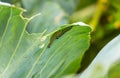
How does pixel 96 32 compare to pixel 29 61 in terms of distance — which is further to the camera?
pixel 96 32

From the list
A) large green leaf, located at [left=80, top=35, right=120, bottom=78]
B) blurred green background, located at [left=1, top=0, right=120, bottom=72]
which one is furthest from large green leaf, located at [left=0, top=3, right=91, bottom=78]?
blurred green background, located at [left=1, top=0, right=120, bottom=72]

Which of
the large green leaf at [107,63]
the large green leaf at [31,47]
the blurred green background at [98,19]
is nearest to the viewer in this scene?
the large green leaf at [107,63]

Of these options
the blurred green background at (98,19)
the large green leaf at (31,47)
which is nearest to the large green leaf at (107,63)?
the large green leaf at (31,47)

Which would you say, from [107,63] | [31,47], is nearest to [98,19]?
[31,47]

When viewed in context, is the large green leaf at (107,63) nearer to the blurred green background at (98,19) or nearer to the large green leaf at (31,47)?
the large green leaf at (31,47)

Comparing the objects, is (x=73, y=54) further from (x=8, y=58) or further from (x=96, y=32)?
Answer: (x=96, y=32)

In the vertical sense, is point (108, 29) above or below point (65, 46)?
below

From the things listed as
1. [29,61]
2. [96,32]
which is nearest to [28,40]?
[29,61]
